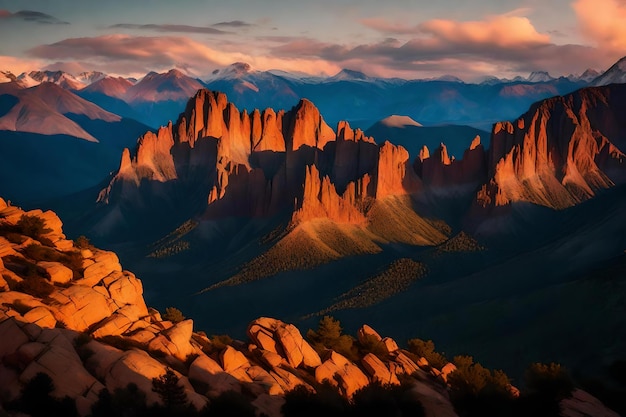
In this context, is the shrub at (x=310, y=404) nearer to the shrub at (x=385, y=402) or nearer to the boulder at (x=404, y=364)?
the shrub at (x=385, y=402)

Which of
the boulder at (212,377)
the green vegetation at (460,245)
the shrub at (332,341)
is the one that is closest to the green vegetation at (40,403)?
the boulder at (212,377)

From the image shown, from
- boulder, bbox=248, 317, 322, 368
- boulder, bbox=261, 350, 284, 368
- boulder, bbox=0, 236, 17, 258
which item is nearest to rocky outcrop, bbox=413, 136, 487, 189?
boulder, bbox=248, 317, 322, 368

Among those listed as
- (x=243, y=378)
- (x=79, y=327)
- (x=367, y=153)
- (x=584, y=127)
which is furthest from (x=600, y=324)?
(x=584, y=127)

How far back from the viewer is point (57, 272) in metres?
52.9

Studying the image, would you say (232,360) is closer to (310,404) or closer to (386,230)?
(310,404)

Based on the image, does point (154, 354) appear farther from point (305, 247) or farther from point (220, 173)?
point (220, 173)

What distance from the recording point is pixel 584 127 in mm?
188500

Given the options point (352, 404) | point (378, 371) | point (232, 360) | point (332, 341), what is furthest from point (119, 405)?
point (332, 341)

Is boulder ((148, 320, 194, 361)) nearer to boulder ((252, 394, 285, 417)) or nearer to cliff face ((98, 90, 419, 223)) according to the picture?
boulder ((252, 394, 285, 417))

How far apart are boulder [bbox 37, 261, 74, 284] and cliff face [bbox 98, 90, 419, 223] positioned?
9654 centimetres

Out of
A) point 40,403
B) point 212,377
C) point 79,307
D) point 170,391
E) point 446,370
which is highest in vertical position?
point 79,307

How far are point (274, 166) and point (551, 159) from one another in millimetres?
64620

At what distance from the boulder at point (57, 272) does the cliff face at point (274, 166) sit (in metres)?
96.5

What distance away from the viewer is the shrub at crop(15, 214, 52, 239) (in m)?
61.0
